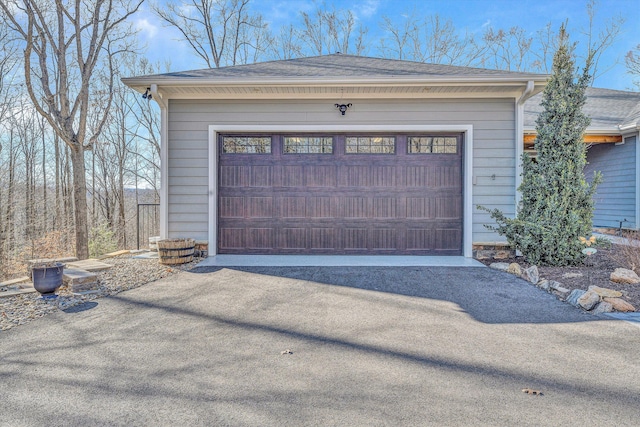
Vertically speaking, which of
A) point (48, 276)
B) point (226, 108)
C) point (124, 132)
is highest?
point (124, 132)

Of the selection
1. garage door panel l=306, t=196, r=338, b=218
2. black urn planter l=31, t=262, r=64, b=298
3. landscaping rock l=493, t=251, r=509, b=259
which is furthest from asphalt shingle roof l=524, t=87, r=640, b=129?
black urn planter l=31, t=262, r=64, b=298

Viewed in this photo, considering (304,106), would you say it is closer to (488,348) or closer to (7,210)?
(488,348)

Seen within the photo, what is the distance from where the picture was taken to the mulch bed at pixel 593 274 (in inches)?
148

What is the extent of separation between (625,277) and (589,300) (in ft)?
3.75

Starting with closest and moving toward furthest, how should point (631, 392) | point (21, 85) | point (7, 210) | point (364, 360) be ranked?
point (631, 392)
point (364, 360)
point (7, 210)
point (21, 85)

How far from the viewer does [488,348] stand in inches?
97.1

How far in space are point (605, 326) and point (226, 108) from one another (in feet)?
18.8

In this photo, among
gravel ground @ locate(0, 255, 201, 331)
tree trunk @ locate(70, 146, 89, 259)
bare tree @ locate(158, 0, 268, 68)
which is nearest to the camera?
gravel ground @ locate(0, 255, 201, 331)

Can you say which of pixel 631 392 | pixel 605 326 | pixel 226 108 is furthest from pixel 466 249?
pixel 226 108

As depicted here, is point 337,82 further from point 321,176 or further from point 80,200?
point 80,200

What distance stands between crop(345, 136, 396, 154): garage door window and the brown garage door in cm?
2

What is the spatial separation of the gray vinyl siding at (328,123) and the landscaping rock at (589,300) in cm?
235

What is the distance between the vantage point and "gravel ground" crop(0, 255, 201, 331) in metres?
3.15

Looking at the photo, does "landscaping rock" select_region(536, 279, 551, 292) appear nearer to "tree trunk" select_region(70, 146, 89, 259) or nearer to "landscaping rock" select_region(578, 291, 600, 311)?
"landscaping rock" select_region(578, 291, 600, 311)
